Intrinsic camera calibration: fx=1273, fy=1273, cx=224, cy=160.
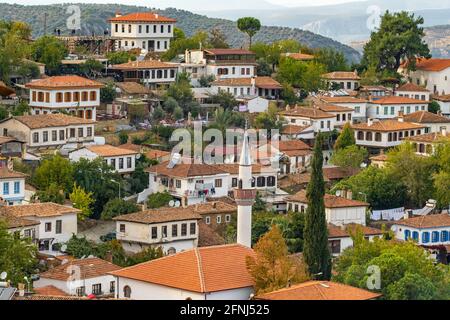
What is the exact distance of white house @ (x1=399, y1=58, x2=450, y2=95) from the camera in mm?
51688

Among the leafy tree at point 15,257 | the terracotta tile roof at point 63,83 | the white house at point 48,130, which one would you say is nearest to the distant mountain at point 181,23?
the terracotta tile roof at point 63,83

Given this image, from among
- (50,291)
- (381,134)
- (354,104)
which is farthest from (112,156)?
(354,104)

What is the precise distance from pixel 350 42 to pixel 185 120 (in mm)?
44628

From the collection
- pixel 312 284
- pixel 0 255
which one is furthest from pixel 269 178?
pixel 312 284

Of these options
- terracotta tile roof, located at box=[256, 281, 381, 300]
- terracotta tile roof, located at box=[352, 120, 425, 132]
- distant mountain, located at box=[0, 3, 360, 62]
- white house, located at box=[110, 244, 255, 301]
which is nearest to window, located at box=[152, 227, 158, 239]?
white house, located at box=[110, 244, 255, 301]

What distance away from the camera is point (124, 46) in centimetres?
4772

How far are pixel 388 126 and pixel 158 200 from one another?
1276 centimetres

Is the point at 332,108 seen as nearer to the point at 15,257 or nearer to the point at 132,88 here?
the point at 132,88

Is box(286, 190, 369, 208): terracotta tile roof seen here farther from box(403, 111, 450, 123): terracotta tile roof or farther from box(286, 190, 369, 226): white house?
box(403, 111, 450, 123): terracotta tile roof

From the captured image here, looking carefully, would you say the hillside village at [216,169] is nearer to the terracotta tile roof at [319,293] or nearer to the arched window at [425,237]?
the terracotta tile roof at [319,293]

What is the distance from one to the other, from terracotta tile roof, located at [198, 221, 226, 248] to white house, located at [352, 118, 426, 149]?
1302cm

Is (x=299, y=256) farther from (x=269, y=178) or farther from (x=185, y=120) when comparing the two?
(x=185, y=120)

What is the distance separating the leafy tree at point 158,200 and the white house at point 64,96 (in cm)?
635

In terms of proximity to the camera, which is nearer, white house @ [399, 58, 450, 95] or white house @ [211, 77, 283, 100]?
white house @ [211, 77, 283, 100]
